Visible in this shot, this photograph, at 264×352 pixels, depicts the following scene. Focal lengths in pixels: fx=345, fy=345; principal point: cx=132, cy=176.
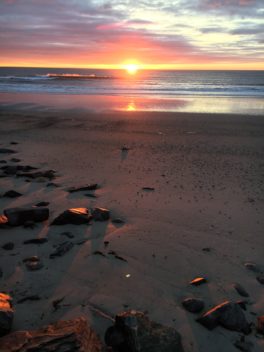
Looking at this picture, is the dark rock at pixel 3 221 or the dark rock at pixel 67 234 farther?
the dark rock at pixel 3 221

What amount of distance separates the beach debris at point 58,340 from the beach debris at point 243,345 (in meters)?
1.15

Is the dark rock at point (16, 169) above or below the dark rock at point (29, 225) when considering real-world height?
above

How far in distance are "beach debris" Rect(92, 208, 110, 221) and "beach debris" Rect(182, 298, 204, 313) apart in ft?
6.62

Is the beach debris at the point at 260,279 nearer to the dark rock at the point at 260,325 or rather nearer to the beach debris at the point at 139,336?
the dark rock at the point at 260,325

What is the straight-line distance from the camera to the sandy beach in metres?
3.26

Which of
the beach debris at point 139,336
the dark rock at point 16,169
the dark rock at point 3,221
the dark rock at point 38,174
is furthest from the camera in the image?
the dark rock at point 16,169

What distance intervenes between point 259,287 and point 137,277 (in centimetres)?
128

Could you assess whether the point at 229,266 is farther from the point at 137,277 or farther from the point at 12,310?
the point at 12,310

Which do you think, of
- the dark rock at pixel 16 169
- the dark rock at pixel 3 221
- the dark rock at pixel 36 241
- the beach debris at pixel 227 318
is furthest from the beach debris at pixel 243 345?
the dark rock at pixel 16 169

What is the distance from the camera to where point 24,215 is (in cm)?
484

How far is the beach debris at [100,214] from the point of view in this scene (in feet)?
16.4

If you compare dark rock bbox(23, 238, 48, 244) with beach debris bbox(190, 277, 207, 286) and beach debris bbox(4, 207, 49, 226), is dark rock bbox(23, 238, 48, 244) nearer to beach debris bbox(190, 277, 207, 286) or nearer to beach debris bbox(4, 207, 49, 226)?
beach debris bbox(4, 207, 49, 226)

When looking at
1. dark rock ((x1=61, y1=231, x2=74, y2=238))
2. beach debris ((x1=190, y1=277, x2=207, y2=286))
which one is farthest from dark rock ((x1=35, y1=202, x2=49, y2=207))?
beach debris ((x1=190, y1=277, x2=207, y2=286))

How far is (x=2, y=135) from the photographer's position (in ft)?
39.5
